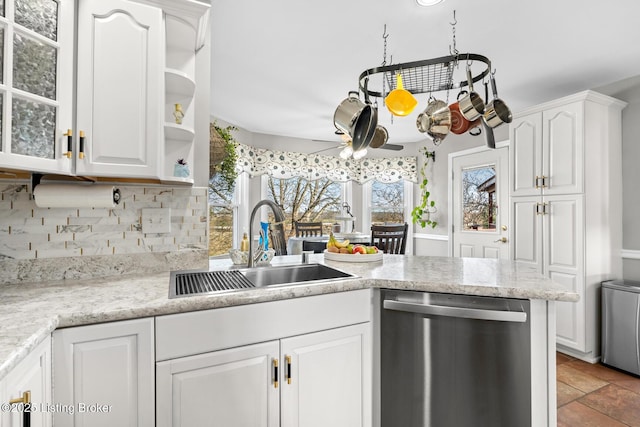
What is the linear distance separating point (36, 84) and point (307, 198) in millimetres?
4052

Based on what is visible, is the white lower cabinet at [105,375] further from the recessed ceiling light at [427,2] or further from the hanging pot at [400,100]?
the recessed ceiling light at [427,2]

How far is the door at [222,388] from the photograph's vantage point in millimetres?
1174

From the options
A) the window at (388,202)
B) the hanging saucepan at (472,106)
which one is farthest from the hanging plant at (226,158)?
the window at (388,202)

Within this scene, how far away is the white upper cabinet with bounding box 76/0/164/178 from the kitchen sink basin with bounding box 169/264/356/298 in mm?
540

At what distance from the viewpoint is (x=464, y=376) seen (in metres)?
1.43

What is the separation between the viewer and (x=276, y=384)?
133 centimetres

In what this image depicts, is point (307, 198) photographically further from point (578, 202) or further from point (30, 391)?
point (30, 391)

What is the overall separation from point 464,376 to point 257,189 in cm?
368

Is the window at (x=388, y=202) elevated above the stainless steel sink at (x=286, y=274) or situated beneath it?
elevated above

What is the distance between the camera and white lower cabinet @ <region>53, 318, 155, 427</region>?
1.05 metres

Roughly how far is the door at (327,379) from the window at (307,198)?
11.4ft

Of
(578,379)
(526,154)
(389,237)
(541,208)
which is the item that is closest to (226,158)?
(389,237)

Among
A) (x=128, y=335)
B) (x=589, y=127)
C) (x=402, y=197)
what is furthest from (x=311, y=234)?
(x=128, y=335)

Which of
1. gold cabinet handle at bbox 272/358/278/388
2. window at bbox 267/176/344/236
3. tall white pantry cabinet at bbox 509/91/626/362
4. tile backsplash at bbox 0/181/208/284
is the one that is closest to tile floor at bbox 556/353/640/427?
tall white pantry cabinet at bbox 509/91/626/362
